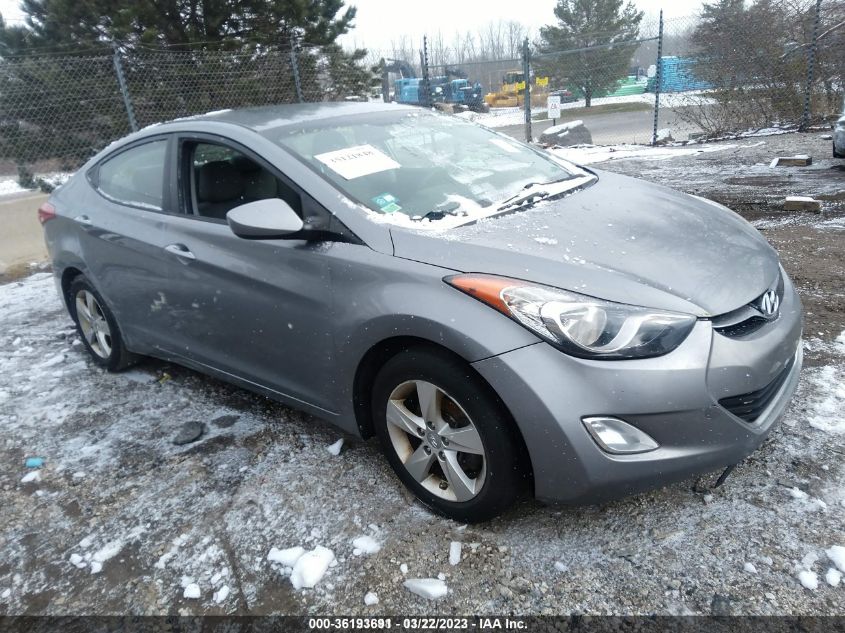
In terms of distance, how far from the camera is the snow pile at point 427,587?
6.75 ft

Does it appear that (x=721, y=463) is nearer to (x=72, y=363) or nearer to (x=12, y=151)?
(x=72, y=363)

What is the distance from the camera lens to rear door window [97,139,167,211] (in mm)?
3309

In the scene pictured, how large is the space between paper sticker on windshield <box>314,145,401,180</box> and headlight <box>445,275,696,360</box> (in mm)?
1060

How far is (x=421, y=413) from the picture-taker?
7.58 feet

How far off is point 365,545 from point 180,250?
174 centimetres

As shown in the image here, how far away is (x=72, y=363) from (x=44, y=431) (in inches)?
39.6

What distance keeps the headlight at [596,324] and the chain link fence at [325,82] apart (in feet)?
27.9

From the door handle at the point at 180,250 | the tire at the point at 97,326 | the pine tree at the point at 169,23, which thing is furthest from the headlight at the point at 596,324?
the pine tree at the point at 169,23

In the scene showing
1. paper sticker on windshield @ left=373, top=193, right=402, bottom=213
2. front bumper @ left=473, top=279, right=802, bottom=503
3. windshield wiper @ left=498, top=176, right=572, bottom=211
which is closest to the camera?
front bumper @ left=473, top=279, right=802, bottom=503

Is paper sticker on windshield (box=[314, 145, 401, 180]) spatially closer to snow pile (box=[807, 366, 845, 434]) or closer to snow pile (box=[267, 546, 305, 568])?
snow pile (box=[267, 546, 305, 568])

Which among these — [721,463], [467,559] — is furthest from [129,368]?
[721,463]

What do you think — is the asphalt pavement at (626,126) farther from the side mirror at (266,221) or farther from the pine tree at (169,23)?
the side mirror at (266,221)

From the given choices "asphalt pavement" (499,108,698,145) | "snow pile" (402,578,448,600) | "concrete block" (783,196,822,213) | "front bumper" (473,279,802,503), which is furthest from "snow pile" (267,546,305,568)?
"asphalt pavement" (499,108,698,145)

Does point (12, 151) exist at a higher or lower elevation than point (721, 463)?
higher
